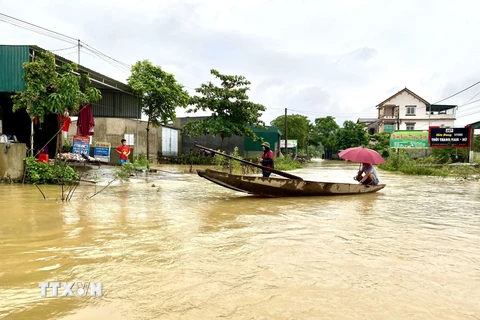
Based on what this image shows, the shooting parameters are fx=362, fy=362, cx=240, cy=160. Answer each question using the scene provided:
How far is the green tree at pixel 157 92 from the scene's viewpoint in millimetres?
16323

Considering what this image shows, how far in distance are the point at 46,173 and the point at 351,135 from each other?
41.9 meters

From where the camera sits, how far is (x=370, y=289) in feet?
10.8

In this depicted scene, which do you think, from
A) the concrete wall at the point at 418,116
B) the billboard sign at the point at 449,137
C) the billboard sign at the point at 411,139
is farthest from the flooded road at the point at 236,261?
the concrete wall at the point at 418,116

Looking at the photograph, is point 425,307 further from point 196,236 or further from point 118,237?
point 118,237

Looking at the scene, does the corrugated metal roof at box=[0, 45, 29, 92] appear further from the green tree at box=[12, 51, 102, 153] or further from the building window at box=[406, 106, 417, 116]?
the building window at box=[406, 106, 417, 116]

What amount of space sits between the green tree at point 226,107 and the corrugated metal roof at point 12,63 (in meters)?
13.0

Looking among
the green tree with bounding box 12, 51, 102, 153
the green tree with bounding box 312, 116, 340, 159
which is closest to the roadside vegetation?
the green tree with bounding box 12, 51, 102, 153

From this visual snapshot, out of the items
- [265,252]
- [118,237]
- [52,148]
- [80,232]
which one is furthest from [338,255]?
[52,148]

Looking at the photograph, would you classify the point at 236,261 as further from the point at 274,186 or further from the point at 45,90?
the point at 45,90

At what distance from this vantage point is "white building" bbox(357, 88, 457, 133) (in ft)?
150

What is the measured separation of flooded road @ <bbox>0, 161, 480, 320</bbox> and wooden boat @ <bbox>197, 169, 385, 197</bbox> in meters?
0.82

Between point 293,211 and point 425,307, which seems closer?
point 425,307

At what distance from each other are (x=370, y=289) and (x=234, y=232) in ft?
8.00

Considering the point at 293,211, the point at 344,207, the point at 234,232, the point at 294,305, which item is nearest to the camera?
the point at 294,305
